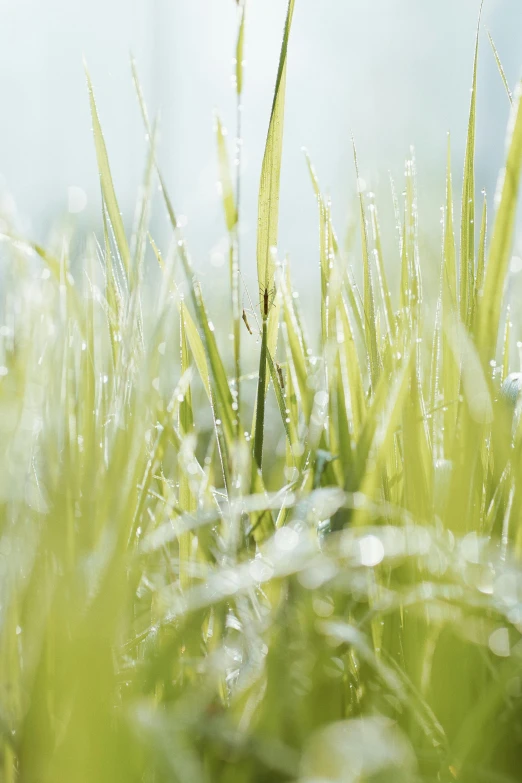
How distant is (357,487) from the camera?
0.37 metres

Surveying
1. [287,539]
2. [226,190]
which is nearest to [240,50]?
[226,190]

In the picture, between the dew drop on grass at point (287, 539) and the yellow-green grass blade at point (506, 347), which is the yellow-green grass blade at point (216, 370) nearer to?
the dew drop on grass at point (287, 539)

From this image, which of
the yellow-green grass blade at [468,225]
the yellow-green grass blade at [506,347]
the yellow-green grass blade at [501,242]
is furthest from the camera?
the yellow-green grass blade at [506,347]

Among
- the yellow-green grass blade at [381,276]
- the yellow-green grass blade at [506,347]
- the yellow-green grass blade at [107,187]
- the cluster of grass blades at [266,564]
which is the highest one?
the yellow-green grass blade at [107,187]

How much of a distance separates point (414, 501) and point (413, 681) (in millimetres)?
101

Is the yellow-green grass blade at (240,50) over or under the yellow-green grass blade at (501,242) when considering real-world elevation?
over

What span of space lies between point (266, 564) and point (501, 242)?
0.80 ft

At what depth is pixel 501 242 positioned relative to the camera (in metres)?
0.41

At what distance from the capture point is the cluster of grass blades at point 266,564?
273 mm

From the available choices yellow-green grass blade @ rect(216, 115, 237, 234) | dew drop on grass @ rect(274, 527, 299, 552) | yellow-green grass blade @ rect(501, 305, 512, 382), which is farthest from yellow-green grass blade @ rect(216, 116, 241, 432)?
yellow-green grass blade @ rect(501, 305, 512, 382)

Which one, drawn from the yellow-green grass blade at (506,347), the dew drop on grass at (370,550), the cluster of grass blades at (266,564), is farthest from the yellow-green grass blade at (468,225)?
Result: the dew drop on grass at (370,550)

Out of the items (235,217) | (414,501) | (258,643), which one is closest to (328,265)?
(235,217)

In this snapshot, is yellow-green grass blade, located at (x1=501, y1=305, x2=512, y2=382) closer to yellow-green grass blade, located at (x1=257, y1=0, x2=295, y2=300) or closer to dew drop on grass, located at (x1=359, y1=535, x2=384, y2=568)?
yellow-green grass blade, located at (x1=257, y1=0, x2=295, y2=300)

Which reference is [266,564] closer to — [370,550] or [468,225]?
[370,550]
